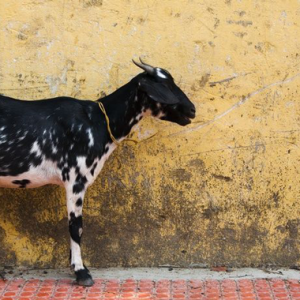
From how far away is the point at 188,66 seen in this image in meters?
5.86

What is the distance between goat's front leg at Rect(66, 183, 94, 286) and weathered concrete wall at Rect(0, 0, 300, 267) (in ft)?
1.19

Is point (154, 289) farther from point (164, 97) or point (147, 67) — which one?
point (147, 67)

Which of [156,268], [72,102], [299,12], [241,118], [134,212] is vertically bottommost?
[156,268]

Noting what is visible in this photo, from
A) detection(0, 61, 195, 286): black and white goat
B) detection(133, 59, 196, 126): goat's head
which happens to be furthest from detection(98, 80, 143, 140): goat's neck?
detection(133, 59, 196, 126): goat's head

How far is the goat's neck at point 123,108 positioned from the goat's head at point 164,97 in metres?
0.11

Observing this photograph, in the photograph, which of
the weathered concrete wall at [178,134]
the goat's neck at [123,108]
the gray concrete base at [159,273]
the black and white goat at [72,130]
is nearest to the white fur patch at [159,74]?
the black and white goat at [72,130]

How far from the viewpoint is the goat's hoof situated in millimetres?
5586

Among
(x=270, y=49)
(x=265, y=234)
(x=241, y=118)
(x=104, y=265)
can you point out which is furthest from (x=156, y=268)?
(x=270, y=49)

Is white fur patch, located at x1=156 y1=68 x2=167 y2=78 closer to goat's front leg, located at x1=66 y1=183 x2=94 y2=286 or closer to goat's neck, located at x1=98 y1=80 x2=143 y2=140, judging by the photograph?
goat's neck, located at x1=98 y1=80 x2=143 y2=140

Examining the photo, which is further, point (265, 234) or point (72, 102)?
point (265, 234)

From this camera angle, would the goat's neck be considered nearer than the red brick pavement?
No

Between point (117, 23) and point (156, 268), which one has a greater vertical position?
point (117, 23)

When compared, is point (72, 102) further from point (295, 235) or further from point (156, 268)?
point (295, 235)

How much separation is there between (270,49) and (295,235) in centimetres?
165
